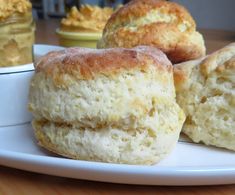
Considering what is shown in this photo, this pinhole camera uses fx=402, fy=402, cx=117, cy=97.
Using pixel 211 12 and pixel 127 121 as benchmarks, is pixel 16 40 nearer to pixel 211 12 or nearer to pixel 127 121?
pixel 127 121

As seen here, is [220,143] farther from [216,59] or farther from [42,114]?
[42,114]

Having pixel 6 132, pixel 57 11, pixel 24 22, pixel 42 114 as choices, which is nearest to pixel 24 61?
pixel 24 22

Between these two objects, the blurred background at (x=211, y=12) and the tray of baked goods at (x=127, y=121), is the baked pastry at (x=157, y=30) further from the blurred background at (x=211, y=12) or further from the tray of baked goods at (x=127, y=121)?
the blurred background at (x=211, y=12)

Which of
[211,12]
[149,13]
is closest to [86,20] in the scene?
[149,13]

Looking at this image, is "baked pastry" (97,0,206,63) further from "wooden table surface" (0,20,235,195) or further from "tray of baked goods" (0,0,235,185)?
"wooden table surface" (0,20,235,195)

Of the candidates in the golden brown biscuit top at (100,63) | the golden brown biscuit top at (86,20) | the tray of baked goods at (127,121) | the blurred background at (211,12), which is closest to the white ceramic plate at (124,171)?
the tray of baked goods at (127,121)

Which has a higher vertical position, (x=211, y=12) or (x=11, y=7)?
(x=11, y=7)
